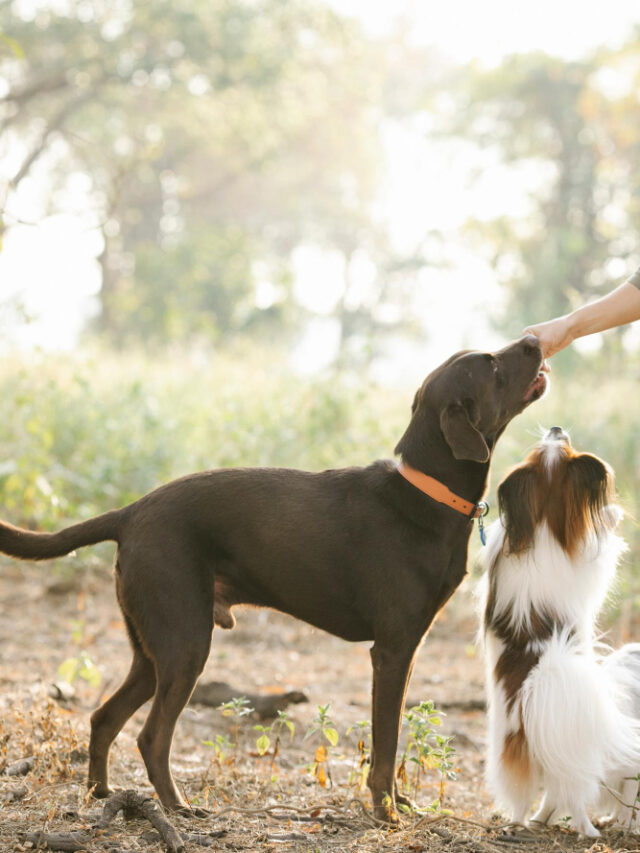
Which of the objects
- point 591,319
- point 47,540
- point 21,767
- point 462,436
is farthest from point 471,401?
point 21,767

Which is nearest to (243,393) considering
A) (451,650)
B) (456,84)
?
(451,650)

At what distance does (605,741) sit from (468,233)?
80.4 feet

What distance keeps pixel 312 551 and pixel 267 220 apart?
91.5 ft

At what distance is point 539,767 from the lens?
3.50m

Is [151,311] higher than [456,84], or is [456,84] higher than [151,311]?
[456,84]

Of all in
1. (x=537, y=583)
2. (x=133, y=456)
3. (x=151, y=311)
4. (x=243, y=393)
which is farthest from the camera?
(x=151, y=311)

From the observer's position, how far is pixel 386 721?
3.43m

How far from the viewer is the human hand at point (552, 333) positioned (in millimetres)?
3877

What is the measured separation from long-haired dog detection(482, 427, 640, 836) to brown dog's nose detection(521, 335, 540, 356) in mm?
338

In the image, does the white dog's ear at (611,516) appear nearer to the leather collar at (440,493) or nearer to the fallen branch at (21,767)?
the leather collar at (440,493)

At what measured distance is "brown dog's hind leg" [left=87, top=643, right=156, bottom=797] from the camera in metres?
3.59

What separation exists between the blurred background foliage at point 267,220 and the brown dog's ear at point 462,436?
342cm

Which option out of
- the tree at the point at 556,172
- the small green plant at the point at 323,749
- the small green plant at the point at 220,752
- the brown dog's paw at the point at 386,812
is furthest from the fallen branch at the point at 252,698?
the tree at the point at 556,172

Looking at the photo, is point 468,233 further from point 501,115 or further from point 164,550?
point 164,550
